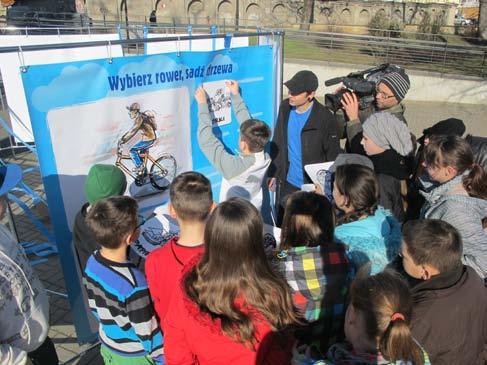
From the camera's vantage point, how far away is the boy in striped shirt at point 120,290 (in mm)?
1961

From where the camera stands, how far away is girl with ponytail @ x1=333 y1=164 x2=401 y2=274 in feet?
7.25

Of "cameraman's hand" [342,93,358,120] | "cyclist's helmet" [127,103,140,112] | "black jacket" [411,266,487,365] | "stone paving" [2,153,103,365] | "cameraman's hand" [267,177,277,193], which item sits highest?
"cyclist's helmet" [127,103,140,112]

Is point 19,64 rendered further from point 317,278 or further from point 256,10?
point 256,10

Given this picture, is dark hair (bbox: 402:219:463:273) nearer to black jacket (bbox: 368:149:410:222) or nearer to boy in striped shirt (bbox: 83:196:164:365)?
black jacket (bbox: 368:149:410:222)

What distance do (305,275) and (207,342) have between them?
1.75ft

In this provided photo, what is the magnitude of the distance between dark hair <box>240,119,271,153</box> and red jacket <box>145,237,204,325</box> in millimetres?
1322

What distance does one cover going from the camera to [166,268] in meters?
1.94

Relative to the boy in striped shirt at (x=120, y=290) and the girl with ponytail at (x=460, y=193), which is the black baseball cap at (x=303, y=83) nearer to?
the girl with ponytail at (x=460, y=193)

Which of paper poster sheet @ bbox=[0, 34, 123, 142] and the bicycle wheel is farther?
paper poster sheet @ bbox=[0, 34, 123, 142]

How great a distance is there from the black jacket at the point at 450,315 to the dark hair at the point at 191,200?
1.09 metres

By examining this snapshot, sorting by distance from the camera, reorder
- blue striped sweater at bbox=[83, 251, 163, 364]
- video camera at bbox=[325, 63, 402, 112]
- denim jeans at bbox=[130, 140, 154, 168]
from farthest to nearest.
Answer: video camera at bbox=[325, 63, 402, 112] → denim jeans at bbox=[130, 140, 154, 168] → blue striped sweater at bbox=[83, 251, 163, 364]

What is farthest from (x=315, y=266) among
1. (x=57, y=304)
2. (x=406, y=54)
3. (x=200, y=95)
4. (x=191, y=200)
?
(x=406, y=54)

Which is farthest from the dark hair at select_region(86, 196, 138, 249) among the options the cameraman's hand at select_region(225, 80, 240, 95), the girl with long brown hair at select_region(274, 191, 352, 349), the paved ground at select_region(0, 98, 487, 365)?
the cameraman's hand at select_region(225, 80, 240, 95)

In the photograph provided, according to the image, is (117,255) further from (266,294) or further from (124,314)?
(266,294)
